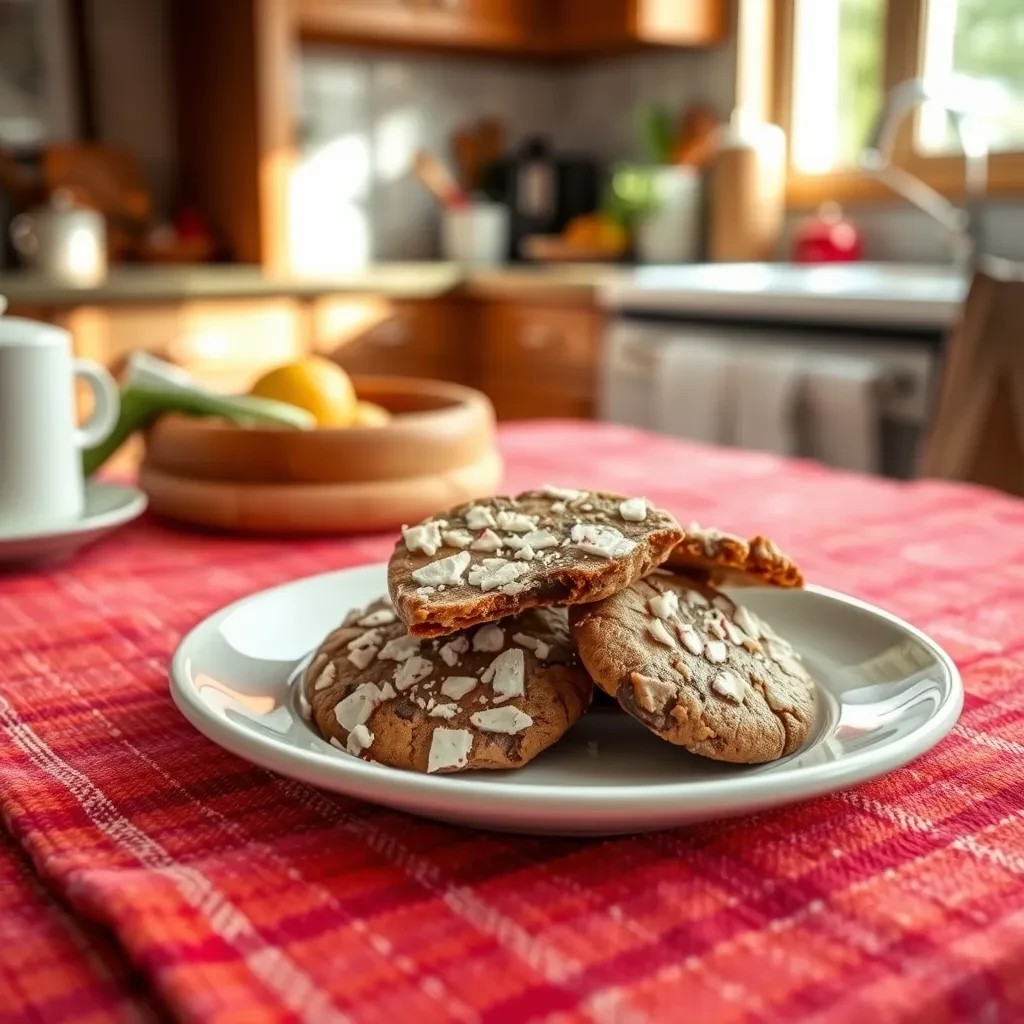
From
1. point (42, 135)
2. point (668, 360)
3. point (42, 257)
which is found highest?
point (42, 135)

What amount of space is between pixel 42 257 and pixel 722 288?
1.60 metres

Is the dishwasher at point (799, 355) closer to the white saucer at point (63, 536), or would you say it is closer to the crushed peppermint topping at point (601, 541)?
the white saucer at point (63, 536)

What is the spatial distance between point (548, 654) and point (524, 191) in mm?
3333

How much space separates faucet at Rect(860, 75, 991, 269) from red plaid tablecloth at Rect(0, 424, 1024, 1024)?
5.41ft

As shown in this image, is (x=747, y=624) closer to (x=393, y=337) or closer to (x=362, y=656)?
(x=362, y=656)

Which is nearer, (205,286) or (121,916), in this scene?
(121,916)

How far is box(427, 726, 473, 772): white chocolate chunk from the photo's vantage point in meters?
0.50

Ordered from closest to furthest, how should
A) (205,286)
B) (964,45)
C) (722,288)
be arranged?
(722,288)
(205,286)
(964,45)

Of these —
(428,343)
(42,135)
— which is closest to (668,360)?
(428,343)

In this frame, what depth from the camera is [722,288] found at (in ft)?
8.73

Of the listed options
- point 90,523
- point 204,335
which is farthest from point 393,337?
point 90,523

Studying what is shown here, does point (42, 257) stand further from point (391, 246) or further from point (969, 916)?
point (969, 916)

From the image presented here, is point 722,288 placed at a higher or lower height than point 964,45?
lower

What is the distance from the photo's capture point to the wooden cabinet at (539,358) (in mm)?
3035
